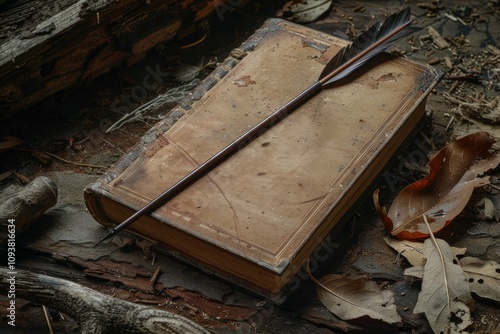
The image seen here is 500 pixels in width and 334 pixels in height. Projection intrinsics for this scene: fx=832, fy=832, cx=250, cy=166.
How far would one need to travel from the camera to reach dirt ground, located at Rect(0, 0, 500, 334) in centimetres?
240

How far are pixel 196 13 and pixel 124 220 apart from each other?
1095 millimetres

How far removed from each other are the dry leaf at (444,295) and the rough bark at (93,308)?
64cm

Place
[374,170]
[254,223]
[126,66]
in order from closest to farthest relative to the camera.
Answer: [254,223] < [374,170] < [126,66]

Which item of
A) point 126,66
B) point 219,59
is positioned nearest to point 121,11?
point 126,66

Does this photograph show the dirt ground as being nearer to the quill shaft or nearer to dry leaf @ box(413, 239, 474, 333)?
dry leaf @ box(413, 239, 474, 333)

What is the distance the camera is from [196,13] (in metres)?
3.27

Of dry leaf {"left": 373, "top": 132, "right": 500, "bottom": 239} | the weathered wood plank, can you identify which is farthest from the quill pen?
the weathered wood plank

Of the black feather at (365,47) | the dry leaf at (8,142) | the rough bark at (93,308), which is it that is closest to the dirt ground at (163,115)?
the dry leaf at (8,142)

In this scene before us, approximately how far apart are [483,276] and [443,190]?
33 cm

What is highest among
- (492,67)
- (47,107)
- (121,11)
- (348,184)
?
(121,11)

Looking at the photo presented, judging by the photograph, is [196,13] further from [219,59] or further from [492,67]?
[492,67]

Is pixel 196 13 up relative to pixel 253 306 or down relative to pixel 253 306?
up

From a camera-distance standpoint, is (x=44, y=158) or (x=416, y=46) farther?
(x=416, y=46)

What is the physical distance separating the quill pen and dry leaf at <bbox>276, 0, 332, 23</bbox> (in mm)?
528
